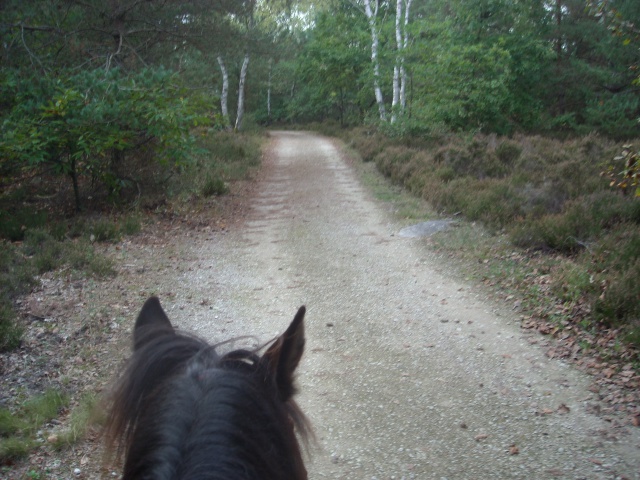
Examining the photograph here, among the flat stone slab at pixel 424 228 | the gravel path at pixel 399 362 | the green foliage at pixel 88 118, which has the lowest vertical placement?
the gravel path at pixel 399 362

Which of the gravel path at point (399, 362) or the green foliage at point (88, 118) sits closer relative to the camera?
the gravel path at point (399, 362)

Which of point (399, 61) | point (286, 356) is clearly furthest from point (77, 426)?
point (399, 61)

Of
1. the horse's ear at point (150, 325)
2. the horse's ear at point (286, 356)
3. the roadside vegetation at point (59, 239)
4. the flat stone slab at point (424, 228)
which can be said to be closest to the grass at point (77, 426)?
the roadside vegetation at point (59, 239)

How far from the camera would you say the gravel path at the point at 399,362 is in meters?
3.91

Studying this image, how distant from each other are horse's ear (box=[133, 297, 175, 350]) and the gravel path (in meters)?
1.75

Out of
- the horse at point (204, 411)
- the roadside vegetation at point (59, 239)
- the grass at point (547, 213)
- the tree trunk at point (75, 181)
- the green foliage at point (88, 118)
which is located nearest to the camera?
the horse at point (204, 411)

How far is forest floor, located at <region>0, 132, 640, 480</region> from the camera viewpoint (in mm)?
3898

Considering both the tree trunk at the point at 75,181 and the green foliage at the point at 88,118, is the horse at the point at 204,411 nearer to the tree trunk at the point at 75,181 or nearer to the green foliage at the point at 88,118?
the green foliage at the point at 88,118

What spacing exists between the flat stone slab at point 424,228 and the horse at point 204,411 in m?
8.19

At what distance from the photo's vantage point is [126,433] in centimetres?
177

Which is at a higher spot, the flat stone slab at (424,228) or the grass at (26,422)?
the flat stone slab at (424,228)

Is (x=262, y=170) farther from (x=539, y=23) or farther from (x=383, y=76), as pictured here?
(x=539, y=23)

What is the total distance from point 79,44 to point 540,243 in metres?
9.98

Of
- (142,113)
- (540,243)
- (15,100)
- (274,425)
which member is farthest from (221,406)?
(15,100)
